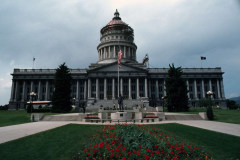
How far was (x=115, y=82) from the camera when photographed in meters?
71.8

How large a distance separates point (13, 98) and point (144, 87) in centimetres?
6656

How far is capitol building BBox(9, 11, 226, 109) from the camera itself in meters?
70.3

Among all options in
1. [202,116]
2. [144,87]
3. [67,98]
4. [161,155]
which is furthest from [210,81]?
[161,155]

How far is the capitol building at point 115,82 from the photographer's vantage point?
7029cm

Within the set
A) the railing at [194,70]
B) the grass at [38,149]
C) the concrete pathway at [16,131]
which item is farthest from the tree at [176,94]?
the railing at [194,70]

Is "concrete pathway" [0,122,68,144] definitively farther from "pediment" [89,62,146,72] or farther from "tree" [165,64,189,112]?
"pediment" [89,62,146,72]

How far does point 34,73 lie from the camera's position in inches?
3110

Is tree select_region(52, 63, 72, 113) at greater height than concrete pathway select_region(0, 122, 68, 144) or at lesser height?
greater

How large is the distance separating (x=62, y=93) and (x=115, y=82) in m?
30.9

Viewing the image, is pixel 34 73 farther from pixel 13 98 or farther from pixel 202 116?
pixel 202 116

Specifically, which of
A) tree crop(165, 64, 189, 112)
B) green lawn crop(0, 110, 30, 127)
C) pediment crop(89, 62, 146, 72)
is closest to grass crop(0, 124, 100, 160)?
green lawn crop(0, 110, 30, 127)

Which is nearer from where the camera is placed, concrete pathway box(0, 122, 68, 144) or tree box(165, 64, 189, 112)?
concrete pathway box(0, 122, 68, 144)

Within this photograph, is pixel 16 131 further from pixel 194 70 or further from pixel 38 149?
pixel 194 70

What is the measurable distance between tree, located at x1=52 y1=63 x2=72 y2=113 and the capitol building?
2226cm
